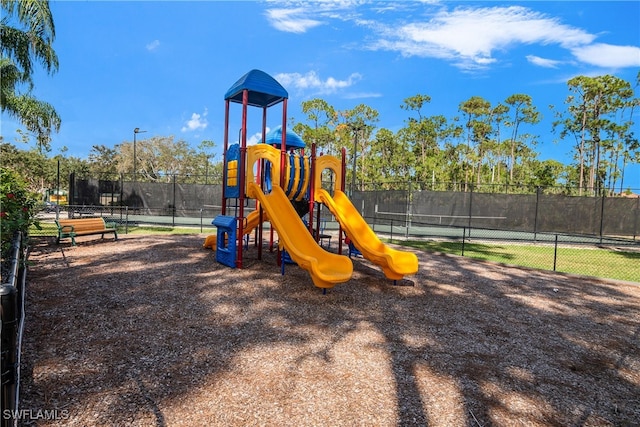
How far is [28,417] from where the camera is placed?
104 inches

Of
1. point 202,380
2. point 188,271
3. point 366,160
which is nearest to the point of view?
point 202,380

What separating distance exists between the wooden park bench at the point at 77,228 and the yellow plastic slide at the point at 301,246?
5483 mm

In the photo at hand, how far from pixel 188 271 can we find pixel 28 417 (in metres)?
4.77

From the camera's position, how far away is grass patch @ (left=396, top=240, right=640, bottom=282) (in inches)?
387

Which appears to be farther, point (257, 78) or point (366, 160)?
point (366, 160)

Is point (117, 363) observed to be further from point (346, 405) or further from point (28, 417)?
point (346, 405)

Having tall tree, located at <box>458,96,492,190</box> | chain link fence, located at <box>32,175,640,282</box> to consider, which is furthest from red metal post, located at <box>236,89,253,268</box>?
tall tree, located at <box>458,96,492,190</box>

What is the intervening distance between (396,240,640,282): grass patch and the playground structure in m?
5.33

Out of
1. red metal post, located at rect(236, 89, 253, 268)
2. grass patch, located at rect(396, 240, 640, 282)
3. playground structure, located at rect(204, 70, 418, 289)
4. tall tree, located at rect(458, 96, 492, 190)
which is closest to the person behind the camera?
playground structure, located at rect(204, 70, 418, 289)

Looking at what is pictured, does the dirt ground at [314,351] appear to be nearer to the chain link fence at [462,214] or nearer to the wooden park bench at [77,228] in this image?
the wooden park bench at [77,228]

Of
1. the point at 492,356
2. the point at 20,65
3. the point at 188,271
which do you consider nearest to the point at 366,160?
the point at 20,65

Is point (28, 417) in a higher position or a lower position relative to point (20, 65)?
lower

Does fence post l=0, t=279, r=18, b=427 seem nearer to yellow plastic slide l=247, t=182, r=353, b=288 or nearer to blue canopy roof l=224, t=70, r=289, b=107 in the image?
yellow plastic slide l=247, t=182, r=353, b=288

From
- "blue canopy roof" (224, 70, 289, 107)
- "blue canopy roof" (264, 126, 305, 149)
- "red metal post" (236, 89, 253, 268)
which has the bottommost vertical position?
"red metal post" (236, 89, 253, 268)
